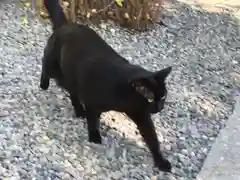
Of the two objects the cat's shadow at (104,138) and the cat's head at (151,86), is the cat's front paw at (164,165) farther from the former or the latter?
the cat's head at (151,86)

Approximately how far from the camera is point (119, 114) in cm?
338

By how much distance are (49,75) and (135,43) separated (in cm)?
126

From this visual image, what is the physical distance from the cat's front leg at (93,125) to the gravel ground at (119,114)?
44 millimetres

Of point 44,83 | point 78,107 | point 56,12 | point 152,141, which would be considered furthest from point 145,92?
point 44,83

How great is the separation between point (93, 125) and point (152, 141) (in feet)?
1.24

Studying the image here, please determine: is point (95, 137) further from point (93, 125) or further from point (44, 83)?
point (44, 83)

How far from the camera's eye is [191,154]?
3033mm

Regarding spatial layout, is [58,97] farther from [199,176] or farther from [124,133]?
[199,176]

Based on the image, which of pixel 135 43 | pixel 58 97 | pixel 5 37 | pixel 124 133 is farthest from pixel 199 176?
pixel 5 37

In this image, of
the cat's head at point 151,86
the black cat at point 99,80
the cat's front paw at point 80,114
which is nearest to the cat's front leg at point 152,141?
the black cat at point 99,80

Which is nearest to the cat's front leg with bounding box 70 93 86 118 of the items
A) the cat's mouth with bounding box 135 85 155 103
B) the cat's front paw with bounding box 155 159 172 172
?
the cat's front paw with bounding box 155 159 172 172

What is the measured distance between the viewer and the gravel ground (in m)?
2.87

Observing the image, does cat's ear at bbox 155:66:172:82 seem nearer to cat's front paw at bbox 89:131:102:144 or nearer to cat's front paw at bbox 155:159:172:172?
cat's front paw at bbox 155:159:172:172

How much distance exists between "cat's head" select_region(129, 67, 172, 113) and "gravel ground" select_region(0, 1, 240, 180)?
0.48m
